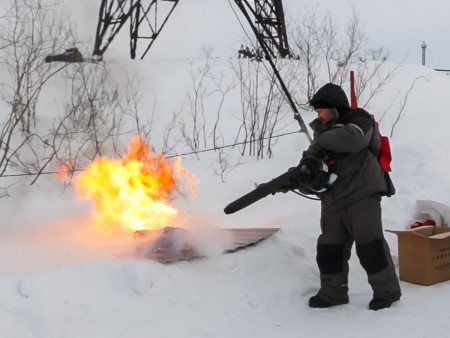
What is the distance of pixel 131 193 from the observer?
5.91 metres

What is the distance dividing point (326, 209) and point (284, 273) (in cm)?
81

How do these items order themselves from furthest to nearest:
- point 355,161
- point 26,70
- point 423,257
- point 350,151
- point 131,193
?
point 26,70 → point 131,193 → point 423,257 → point 355,161 → point 350,151

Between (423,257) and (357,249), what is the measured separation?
0.91 metres

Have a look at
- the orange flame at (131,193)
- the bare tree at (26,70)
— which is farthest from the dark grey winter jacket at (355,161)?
the bare tree at (26,70)

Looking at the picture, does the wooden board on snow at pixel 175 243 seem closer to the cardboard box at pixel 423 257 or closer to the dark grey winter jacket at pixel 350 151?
the dark grey winter jacket at pixel 350 151

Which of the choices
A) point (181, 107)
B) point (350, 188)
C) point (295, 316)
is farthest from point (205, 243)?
point (181, 107)

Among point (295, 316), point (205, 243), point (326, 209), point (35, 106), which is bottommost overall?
point (295, 316)

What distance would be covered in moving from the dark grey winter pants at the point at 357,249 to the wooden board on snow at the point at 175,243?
929 millimetres

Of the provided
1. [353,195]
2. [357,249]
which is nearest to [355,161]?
[353,195]

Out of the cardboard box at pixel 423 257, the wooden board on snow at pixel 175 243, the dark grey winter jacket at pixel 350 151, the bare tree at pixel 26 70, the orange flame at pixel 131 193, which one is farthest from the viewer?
the bare tree at pixel 26 70

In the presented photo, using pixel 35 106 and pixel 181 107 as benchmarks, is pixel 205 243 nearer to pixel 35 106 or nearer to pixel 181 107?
pixel 35 106

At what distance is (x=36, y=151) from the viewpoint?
9281mm

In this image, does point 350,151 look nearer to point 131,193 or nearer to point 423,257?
point 423,257

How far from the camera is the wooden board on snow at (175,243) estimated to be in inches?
199
